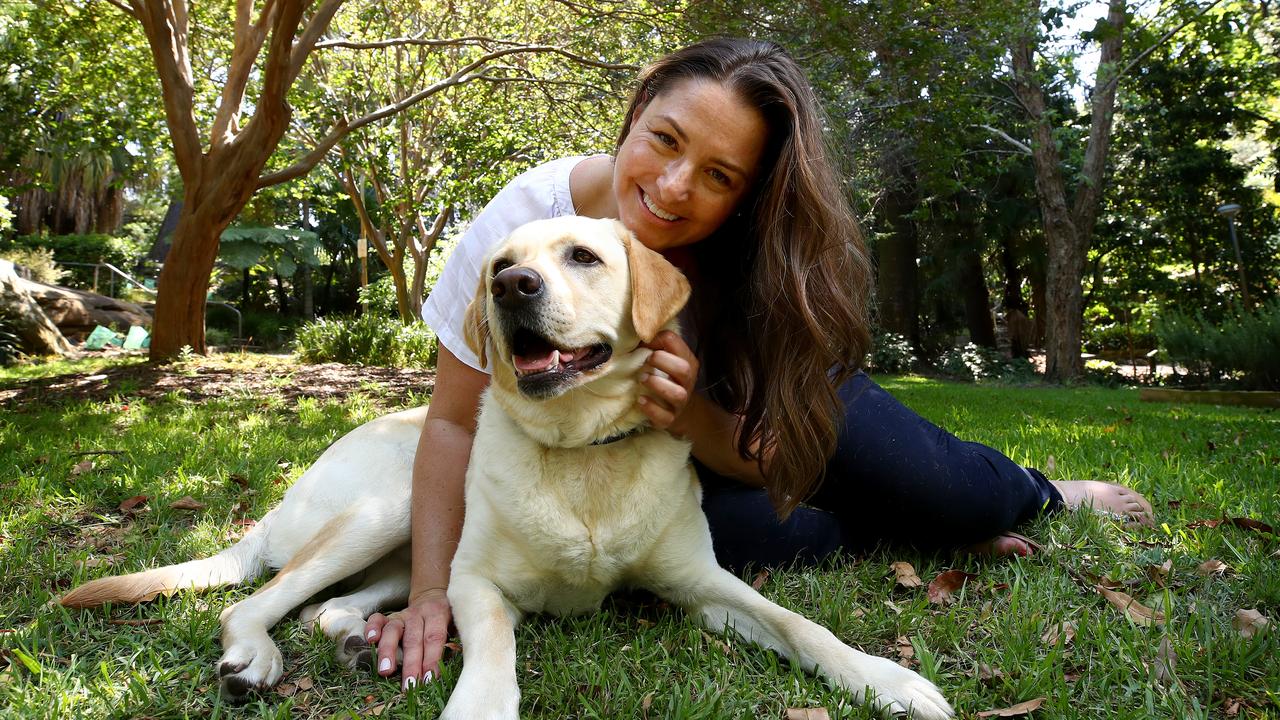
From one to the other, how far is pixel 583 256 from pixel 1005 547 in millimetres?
1776

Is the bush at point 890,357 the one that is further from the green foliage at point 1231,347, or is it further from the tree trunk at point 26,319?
the tree trunk at point 26,319


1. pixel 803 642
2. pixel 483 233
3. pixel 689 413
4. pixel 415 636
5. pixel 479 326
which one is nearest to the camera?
pixel 803 642

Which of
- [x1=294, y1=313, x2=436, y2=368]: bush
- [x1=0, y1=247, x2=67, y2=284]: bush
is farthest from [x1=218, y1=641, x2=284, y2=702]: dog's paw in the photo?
[x1=0, y1=247, x2=67, y2=284]: bush

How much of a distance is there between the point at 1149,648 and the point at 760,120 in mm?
1814

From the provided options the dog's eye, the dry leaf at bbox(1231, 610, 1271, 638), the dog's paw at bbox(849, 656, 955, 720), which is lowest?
the dog's paw at bbox(849, 656, 955, 720)

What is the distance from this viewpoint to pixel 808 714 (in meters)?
1.67

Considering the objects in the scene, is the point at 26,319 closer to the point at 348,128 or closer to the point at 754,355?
the point at 348,128

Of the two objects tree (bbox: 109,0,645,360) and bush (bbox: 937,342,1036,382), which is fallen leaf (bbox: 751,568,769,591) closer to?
tree (bbox: 109,0,645,360)

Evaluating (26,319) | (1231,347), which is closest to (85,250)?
(26,319)

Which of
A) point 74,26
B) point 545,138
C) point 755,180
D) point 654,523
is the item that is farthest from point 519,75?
point 654,523

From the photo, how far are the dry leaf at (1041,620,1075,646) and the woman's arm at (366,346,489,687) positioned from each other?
61.4 inches

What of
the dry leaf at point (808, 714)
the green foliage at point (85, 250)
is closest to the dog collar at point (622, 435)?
the dry leaf at point (808, 714)

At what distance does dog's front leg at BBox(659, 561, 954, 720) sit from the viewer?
170 centimetres

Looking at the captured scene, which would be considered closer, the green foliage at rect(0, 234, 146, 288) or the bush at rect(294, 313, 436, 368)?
the bush at rect(294, 313, 436, 368)
